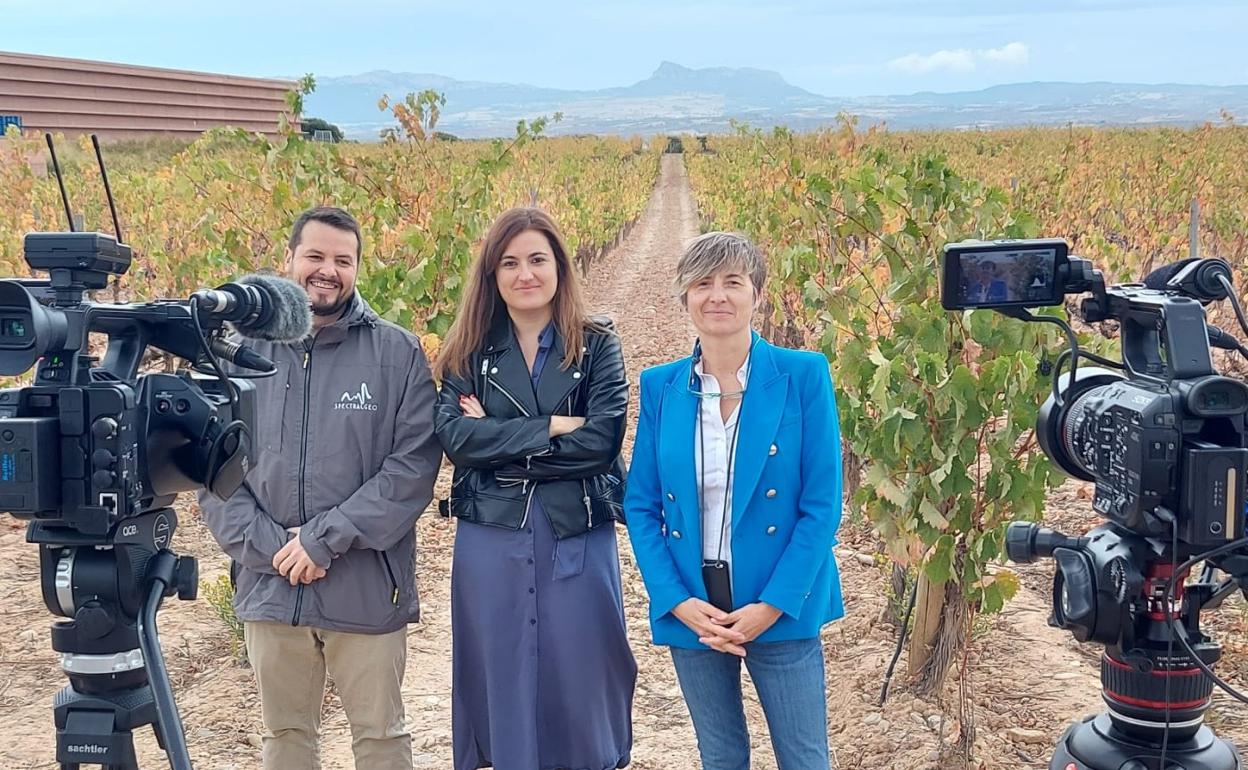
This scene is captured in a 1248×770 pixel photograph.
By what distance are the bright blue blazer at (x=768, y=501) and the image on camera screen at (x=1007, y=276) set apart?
507mm

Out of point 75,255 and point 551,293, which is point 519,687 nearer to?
point 551,293

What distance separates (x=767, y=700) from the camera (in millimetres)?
2451

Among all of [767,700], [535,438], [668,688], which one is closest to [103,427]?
[535,438]

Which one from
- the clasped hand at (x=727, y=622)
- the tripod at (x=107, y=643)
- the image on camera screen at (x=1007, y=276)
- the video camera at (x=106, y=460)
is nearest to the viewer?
the video camera at (x=106, y=460)

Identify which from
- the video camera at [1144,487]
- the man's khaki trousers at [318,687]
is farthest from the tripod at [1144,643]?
the man's khaki trousers at [318,687]

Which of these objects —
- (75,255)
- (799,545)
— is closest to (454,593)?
(799,545)

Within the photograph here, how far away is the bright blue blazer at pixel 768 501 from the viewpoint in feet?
7.84

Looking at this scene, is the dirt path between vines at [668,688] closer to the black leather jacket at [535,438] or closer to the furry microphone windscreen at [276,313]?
the black leather jacket at [535,438]

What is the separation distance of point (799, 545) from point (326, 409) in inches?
47.4

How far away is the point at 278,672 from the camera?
2.71m

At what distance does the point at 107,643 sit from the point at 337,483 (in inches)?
34.4

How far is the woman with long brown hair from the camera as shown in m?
2.65

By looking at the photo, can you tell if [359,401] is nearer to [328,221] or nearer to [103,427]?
[328,221]

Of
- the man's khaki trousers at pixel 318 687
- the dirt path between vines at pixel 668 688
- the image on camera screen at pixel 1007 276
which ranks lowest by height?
the dirt path between vines at pixel 668 688
